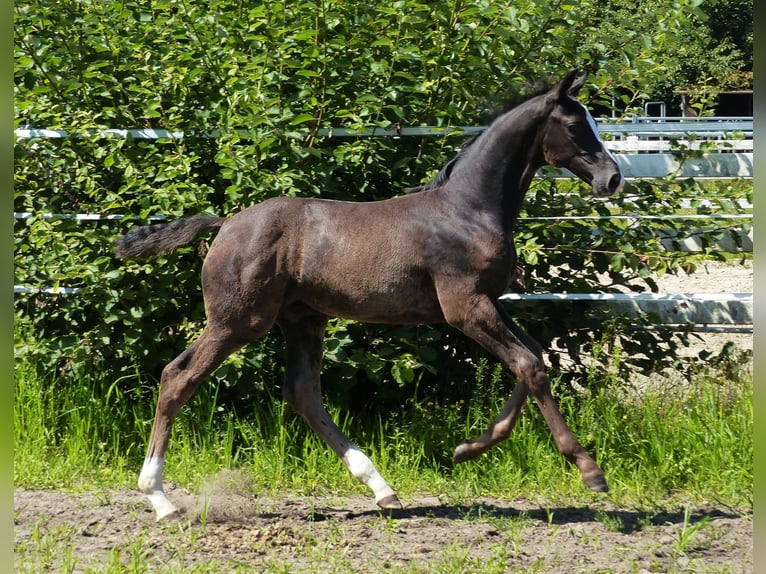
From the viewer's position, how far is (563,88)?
4902 millimetres

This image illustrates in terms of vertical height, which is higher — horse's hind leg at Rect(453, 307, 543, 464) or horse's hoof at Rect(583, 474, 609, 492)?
horse's hind leg at Rect(453, 307, 543, 464)

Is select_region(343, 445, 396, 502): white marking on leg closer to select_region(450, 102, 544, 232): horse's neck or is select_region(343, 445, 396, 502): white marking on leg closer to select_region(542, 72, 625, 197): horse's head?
select_region(450, 102, 544, 232): horse's neck

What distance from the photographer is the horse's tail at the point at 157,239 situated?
531 centimetres

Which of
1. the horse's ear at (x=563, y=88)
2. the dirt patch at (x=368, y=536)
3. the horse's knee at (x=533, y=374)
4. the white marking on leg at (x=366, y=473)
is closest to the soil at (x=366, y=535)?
the dirt patch at (x=368, y=536)

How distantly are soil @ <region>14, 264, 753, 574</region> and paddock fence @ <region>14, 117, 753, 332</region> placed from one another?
153cm

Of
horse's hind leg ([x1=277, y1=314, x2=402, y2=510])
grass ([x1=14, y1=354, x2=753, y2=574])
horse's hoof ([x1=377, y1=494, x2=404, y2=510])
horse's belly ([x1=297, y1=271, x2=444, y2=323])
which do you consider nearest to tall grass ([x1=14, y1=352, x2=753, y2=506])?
grass ([x1=14, y1=354, x2=753, y2=574])

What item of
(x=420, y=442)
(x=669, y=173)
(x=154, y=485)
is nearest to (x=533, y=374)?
(x=420, y=442)

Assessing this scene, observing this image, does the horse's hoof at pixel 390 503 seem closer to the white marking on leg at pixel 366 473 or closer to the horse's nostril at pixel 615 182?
the white marking on leg at pixel 366 473

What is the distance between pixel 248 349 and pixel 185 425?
0.67 meters

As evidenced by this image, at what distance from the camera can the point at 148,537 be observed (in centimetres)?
476

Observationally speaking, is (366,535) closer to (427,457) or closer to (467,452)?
(467,452)

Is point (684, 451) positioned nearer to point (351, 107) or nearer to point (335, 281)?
point (335, 281)

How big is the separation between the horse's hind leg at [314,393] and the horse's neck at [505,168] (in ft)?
3.86

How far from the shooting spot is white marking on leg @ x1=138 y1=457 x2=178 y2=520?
5.05 m
